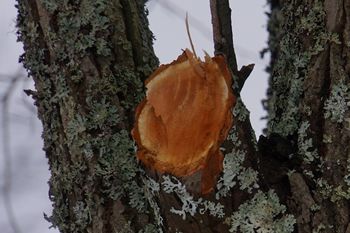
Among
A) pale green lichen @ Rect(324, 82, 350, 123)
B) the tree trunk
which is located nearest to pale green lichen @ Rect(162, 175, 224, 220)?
the tree trunk

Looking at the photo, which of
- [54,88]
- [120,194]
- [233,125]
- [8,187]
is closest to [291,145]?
[233,125]

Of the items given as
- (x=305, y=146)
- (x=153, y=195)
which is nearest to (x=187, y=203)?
(x=153, y=195)

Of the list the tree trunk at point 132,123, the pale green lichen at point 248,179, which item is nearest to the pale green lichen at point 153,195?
the tree trunk at point 132,123

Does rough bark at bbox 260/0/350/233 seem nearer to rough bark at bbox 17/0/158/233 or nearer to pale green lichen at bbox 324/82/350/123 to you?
pale green lichen at bbox 324/82/350/123

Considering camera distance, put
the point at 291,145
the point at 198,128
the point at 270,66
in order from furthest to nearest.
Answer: the point at 270,66, the point at 291,145, the point at 198,128

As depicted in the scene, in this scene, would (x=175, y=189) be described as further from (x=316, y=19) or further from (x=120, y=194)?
(x=316, y=19)

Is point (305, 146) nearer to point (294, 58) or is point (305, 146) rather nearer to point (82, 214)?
point (294, 58)

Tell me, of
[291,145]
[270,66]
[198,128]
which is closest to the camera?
[198,128]
